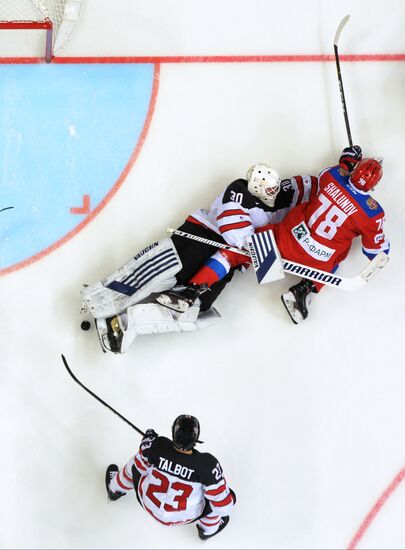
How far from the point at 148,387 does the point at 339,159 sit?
1551 millimetres

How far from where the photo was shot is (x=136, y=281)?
402cm

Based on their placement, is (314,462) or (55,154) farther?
(55,154)

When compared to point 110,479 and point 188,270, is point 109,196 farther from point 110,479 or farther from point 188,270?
point 110,479

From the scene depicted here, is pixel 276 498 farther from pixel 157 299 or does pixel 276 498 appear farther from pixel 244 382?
pixel 157 299

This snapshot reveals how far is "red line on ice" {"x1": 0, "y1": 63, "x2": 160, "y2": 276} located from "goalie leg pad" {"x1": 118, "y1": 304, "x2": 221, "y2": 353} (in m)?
0.58

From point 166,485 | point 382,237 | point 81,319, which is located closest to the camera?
point 166,485

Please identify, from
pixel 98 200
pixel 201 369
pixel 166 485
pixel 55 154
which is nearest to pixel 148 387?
pixel 201 369

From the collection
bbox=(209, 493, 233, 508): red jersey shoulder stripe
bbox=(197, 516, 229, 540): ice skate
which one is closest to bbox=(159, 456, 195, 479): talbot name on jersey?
bbox=(209, 493, 233, 508): red jersey shoulder stripe

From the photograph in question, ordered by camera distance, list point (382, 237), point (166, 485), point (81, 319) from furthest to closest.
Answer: point (81, 319) → point (382, 237) → point (166, 485)

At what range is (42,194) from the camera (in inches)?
169

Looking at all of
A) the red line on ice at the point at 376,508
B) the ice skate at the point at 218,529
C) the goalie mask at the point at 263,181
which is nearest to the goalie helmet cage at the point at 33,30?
the goalie mask at the point at 263,181

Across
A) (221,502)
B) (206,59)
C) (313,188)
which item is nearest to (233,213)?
(313,188)

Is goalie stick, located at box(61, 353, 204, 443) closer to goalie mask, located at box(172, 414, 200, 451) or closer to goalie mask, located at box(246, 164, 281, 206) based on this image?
goalie mask, located at box(172, 414, 200, 451)

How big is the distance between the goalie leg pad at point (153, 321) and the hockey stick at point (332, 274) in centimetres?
35
